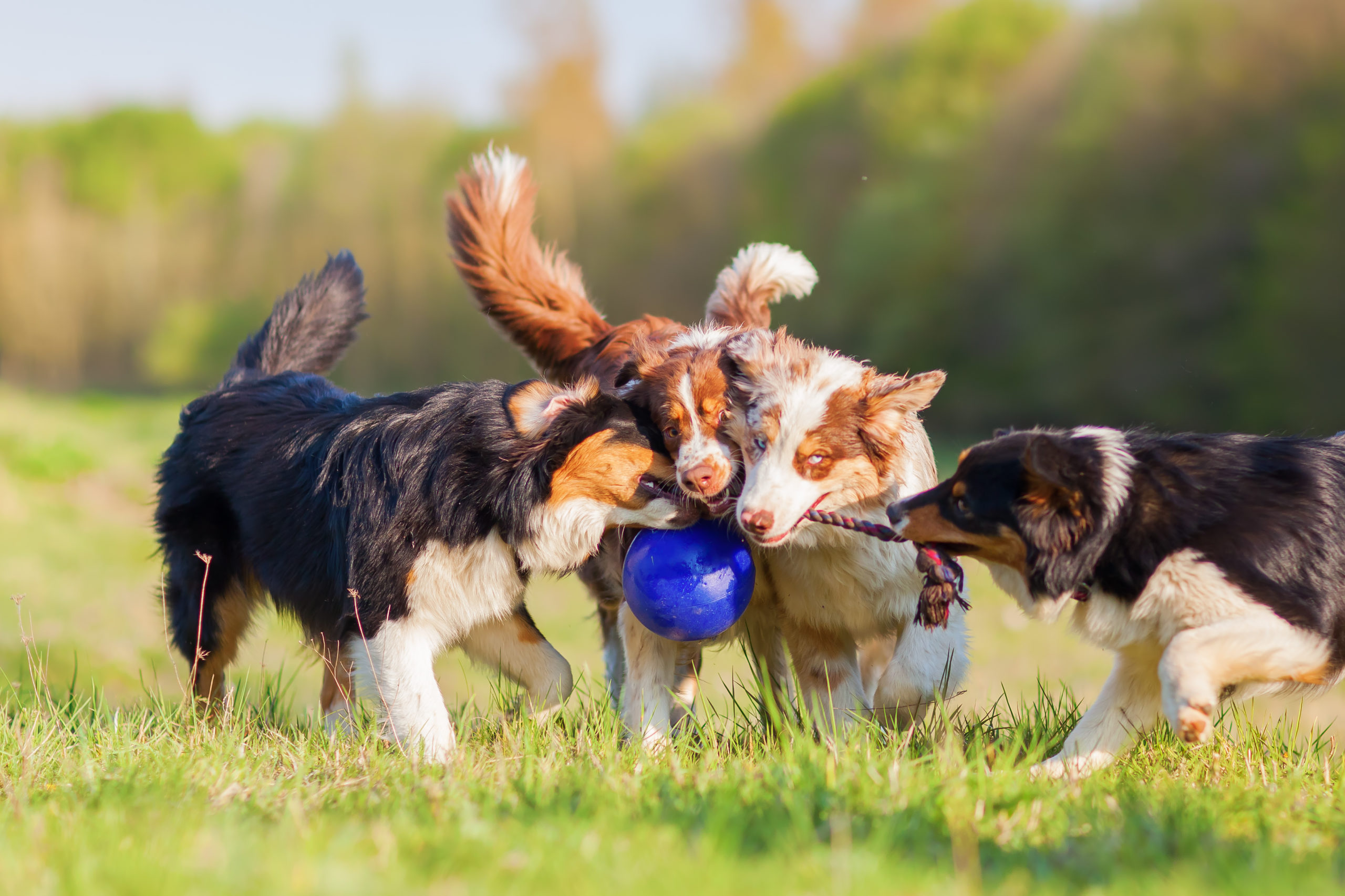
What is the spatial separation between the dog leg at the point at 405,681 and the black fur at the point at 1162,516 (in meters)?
1.77

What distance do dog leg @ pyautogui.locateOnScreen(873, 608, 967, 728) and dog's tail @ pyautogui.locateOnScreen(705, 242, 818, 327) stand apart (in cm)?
170

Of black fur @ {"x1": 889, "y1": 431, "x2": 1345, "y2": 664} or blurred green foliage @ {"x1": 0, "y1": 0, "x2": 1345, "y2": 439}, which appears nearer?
black fur @ {"x1": 889, "y1": 431, "x2": 1345, "y2": 664}

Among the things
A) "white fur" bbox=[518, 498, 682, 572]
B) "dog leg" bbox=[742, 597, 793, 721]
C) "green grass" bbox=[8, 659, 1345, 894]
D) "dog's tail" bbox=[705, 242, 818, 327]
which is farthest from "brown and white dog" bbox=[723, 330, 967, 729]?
"dog's tail" bbox=[705, 242, 818, 327]

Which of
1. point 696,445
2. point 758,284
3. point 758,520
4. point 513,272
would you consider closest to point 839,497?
point 758,520

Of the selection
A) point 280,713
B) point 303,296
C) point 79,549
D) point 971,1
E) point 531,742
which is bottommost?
point 79,549

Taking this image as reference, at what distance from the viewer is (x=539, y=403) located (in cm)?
412

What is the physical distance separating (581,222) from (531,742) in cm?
3033

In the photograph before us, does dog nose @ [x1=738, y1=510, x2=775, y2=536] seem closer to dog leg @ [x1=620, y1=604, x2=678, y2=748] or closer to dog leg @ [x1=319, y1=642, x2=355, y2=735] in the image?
dog leg @ [x1=620, y1=604, x2=678, y2=748]

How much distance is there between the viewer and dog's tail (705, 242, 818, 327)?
16.7 ft

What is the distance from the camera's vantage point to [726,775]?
3.06 metres

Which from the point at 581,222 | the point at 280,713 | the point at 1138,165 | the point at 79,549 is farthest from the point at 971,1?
the point at 280,713

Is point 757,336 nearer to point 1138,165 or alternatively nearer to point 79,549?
point 79,549

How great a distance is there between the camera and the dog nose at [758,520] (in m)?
3.66

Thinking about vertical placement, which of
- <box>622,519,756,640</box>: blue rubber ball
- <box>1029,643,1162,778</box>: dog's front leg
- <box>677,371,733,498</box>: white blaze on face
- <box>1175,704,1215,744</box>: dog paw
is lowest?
<box>1029,643,1162,778</box>: dog's front leg
